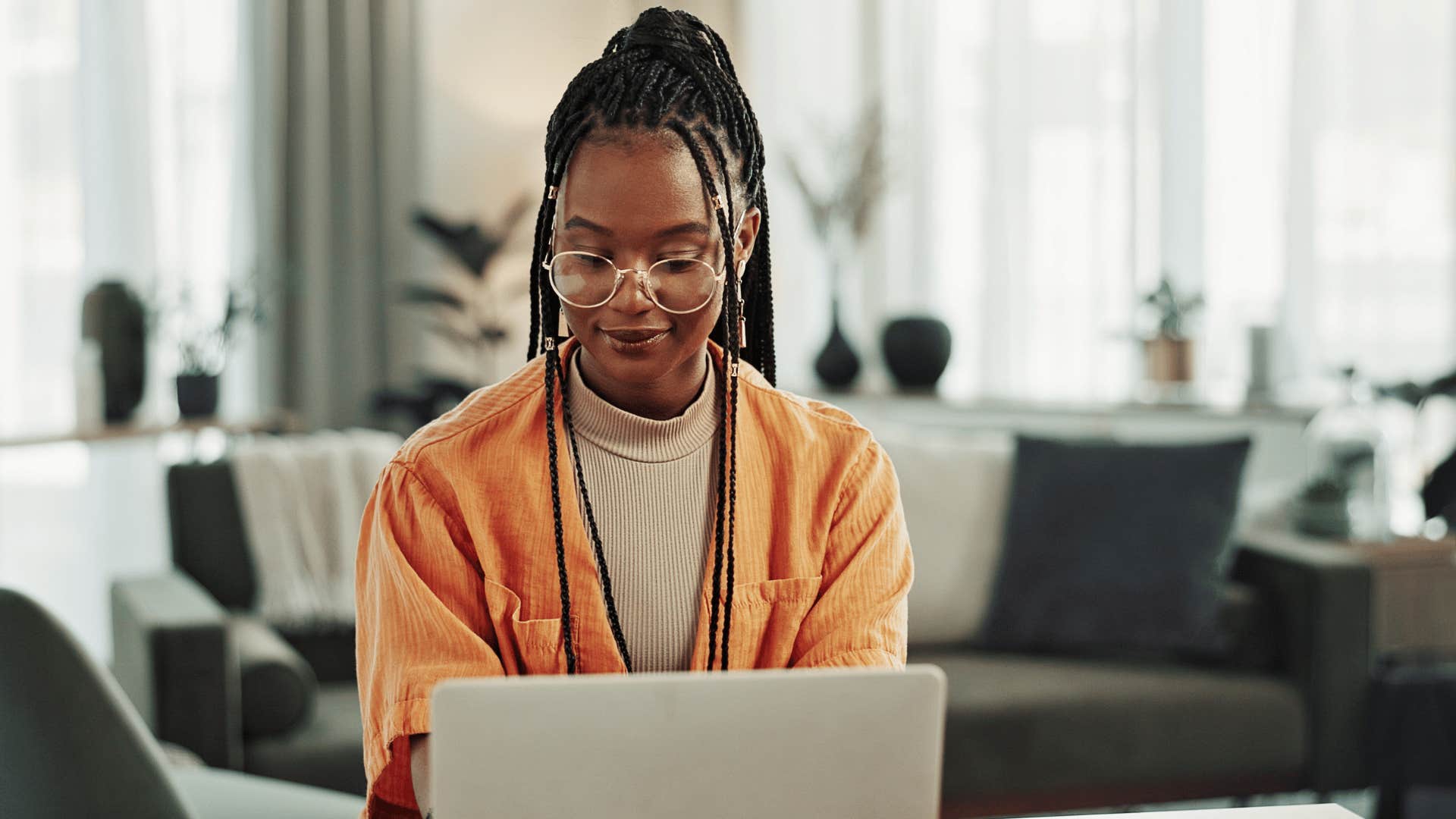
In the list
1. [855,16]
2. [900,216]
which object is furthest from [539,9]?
[900,216]

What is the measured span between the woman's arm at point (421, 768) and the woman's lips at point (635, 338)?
1.07 feet

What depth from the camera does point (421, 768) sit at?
100cm

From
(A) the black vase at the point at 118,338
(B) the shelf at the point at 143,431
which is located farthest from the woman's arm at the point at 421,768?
(A) the black vase at the point at 118,338

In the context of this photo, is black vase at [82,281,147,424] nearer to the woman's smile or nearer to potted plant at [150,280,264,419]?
potted plant at [150,280,264,419]

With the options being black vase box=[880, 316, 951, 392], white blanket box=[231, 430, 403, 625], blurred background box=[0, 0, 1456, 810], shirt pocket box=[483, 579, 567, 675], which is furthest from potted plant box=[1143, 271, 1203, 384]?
shirt pocket box=[483, 579, 567, 675]

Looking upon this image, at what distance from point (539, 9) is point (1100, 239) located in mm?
2048

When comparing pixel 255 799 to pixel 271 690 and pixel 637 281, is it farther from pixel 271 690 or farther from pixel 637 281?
pixel 637 281

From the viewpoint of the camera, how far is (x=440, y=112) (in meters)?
4.64

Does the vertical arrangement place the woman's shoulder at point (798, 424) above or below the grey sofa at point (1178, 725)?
above

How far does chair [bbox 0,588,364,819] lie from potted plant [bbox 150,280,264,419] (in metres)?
2.48

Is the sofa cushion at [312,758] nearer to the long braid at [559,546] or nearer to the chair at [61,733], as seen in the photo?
the chair at [61,733]

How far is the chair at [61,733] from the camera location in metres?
1.23

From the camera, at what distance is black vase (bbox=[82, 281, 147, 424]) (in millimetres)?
3447

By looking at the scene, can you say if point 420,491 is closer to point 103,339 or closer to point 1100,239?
point 103,339
